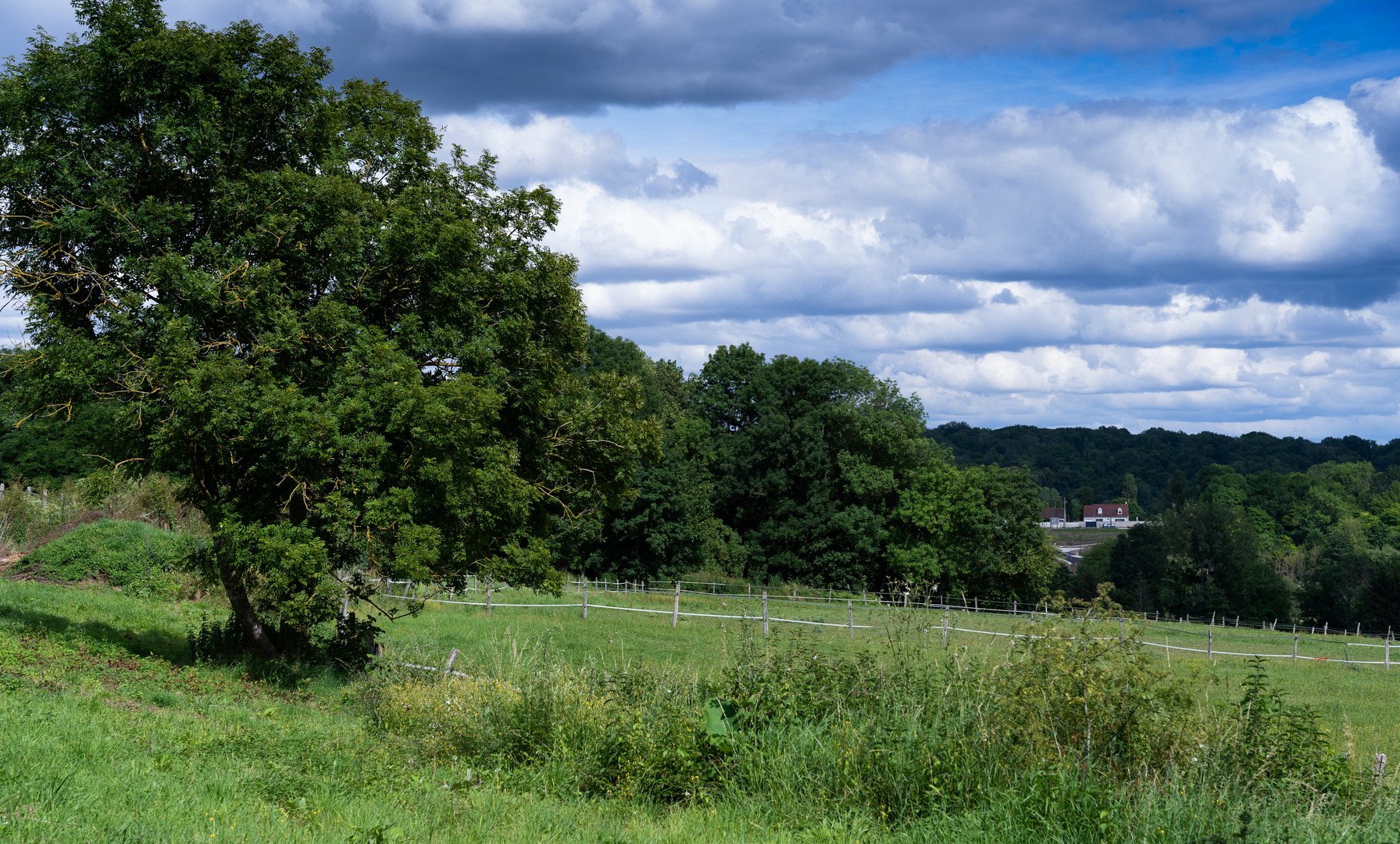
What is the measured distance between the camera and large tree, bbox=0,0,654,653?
11.7 metres

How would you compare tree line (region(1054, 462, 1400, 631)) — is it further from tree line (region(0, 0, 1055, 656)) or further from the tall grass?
the tall grass

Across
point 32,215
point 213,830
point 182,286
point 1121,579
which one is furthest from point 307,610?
point 1121,579

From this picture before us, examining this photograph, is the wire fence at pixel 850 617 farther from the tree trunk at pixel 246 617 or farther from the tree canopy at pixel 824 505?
the tree trunk at pixel 246 617

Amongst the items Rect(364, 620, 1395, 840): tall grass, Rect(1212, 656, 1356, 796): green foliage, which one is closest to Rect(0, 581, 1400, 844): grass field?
Rect(364, 620, 1395, 840): tall grass

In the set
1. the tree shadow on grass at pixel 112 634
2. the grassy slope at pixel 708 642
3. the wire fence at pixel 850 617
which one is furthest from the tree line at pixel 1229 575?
the tree shadow on grass at pixel 112 634

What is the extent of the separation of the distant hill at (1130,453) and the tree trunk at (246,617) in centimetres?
14662

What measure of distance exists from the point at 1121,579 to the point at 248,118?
2822 inches

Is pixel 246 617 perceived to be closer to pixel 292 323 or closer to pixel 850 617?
pixel 292 323

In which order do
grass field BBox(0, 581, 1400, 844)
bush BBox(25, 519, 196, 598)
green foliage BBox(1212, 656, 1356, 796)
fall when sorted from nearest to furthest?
grass field BBox(0, 581, 1400, 844) → green foliage BBox(1212, 656, 1356, 796) → bush BBox(25, 519, 196, 598)

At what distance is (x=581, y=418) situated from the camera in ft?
49.3

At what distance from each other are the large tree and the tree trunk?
1.6 inches

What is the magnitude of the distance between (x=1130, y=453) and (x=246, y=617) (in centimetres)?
19122

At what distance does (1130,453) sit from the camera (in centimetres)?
18100

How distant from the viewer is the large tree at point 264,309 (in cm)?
1168
